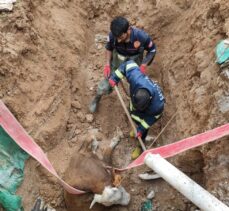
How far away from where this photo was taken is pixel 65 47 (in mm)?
6016

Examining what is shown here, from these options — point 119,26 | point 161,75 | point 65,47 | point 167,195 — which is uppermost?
point 119,26

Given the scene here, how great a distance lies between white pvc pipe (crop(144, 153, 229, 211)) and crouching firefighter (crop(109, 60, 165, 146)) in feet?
3.35

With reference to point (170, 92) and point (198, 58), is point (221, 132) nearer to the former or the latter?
point (198, 58)

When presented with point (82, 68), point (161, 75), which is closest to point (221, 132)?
point (161, 75)

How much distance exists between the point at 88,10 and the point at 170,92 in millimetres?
2161

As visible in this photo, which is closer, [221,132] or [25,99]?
[221,132]

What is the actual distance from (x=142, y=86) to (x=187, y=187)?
1.58 m

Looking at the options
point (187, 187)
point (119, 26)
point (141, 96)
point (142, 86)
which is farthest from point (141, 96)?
point (187, 187)

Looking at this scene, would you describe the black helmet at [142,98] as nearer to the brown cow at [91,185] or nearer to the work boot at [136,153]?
the work boot at [136,153]

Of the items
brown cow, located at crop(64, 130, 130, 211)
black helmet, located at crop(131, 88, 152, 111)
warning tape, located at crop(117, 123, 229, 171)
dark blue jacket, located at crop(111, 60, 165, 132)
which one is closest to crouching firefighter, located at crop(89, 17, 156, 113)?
dark blue jacket, located at crop(111, 60, 165, 132)

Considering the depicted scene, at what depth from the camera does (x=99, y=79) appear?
6.18 meters

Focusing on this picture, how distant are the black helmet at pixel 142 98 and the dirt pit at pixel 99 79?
1.87 feet

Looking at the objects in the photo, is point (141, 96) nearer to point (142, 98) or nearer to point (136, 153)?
point (142, 98)

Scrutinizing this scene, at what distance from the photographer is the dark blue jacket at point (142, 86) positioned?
491 centimetres
